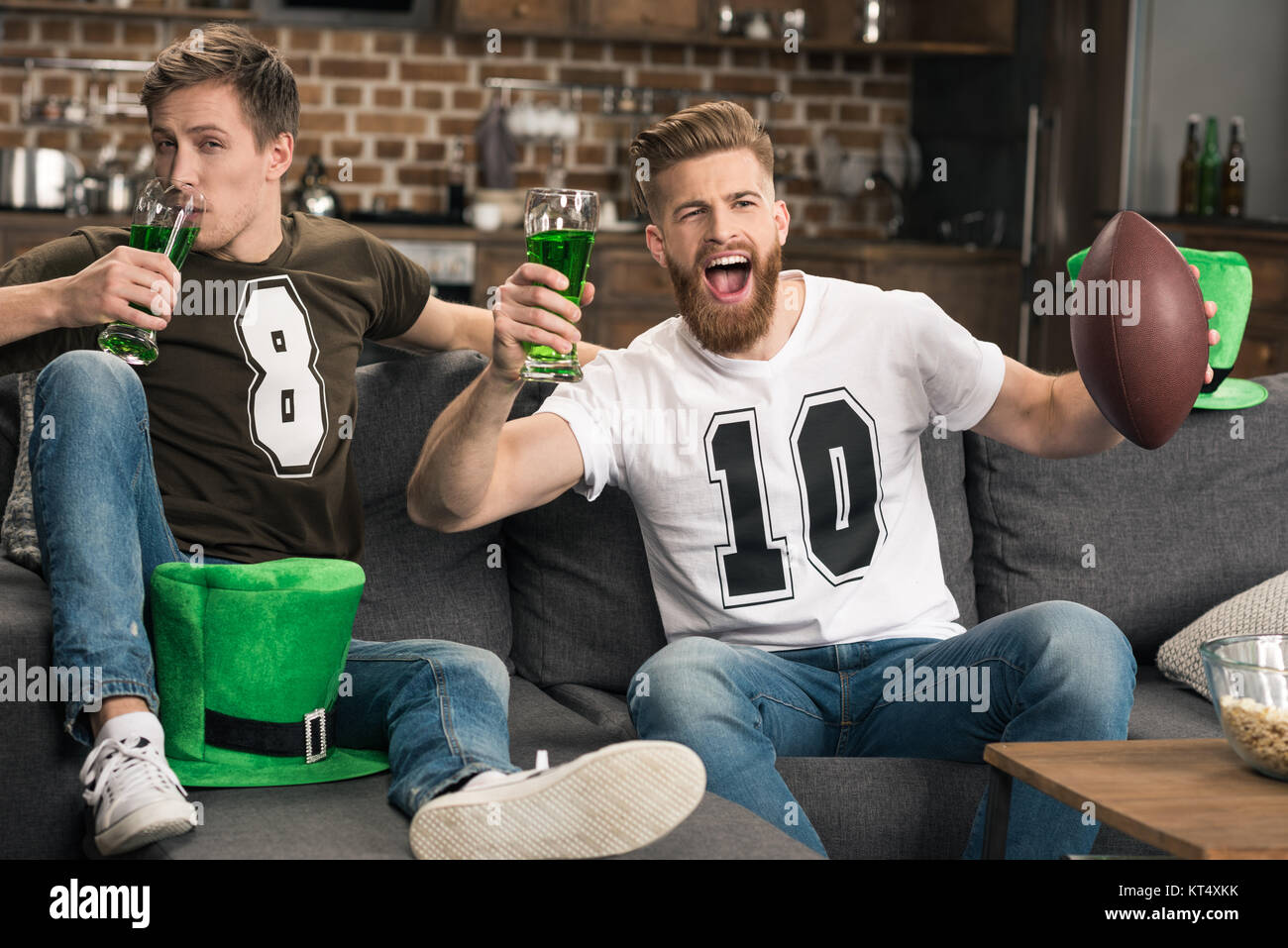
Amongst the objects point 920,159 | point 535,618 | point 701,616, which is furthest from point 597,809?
point 920,159

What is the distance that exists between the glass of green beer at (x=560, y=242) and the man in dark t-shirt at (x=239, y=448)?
0.03m

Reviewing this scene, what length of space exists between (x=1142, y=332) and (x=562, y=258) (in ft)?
2.36

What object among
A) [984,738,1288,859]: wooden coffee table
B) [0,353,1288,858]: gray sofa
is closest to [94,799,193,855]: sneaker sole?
[0,353,1288,858]: gray sofa

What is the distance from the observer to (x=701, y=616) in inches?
78.2

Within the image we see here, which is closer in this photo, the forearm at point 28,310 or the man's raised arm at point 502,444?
the man's raised arm at point 502,444

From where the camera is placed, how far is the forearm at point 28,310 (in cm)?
177

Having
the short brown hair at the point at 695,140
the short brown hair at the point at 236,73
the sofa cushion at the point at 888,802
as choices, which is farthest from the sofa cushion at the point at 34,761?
the short brown hair at the point at 695,140

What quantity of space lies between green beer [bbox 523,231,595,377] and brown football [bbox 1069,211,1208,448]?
63 centimetres

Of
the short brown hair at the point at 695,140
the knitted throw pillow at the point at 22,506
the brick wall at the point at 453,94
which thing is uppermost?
the brick wall at the point at 453,94

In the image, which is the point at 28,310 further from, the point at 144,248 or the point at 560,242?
the point at 560,242

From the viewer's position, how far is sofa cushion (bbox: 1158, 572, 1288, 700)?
2.16m

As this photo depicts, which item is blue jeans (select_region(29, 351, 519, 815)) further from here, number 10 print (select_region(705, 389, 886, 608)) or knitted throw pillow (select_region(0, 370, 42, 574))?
number 10 print (select_region(705, 389, 886, 608))

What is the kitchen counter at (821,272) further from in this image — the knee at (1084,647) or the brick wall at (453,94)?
the knee at (1084,647)
